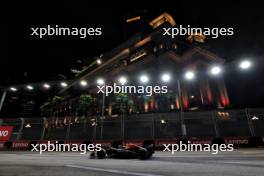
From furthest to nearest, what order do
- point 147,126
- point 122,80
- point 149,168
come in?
point 122,80 → point 147,126 → point 149,168

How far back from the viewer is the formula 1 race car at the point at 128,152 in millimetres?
10961

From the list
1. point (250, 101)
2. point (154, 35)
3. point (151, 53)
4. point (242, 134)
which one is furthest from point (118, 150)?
point (154, 35)

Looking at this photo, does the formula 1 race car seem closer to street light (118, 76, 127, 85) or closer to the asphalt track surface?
the asphalt track surface

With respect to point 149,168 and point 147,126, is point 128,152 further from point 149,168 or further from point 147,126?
point 147,126

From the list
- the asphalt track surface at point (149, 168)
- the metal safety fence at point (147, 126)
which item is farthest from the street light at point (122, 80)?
the asphalt track surface at point (149, 168)

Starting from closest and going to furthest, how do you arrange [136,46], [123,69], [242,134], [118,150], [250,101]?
[118,150] → [242,134] → [250,101] → [123,69] → [136,46]

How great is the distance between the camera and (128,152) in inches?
456

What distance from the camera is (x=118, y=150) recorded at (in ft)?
39.1

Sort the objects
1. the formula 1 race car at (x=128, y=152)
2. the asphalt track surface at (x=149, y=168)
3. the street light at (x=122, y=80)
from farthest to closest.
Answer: the street light at (x=122, y=80) → the formula 1 race car at (x=128, y=152) → the asphalt track surface at (x=149, y=168)

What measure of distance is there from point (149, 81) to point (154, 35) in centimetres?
1527

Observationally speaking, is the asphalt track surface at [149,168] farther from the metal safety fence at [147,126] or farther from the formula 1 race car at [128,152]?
the metal safety fence at [147,126]

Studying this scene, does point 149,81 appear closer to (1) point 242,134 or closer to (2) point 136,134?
(2) point 136,134

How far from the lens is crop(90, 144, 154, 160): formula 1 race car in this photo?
1096 centimetres

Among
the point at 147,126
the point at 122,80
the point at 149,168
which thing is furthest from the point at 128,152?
the point at 122,80
